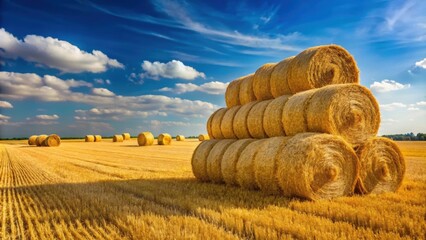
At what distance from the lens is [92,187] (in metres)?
8.59

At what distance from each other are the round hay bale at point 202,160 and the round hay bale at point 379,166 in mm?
3964

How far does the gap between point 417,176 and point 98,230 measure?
8.55m

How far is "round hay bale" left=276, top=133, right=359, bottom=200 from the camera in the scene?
6.44m

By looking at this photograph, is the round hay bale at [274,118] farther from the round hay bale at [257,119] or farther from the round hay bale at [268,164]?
the round hay bale at [268,164]

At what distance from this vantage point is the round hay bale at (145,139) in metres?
33.3

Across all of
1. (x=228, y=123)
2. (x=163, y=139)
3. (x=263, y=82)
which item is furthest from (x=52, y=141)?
(x=263, y=82)

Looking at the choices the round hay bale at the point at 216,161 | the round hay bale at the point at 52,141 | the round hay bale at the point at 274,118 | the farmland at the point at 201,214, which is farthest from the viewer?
the round hay bale at the point at 52,141

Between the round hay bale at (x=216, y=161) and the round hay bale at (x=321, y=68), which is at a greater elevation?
the round hay bale at (x=321, y=68)

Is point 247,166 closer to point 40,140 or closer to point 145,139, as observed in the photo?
point 145,139

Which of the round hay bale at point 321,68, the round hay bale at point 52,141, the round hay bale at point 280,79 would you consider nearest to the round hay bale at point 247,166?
the round hay bale at point 280,79

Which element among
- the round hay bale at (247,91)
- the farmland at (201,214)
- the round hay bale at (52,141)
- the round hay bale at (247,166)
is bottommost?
the farmland at (201,214)

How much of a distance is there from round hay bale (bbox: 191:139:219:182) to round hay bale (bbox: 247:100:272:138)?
1.37 m

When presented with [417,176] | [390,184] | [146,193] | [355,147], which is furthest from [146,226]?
[417,176]

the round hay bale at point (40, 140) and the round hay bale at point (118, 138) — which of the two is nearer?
the round hay bale at point (40, 140)
